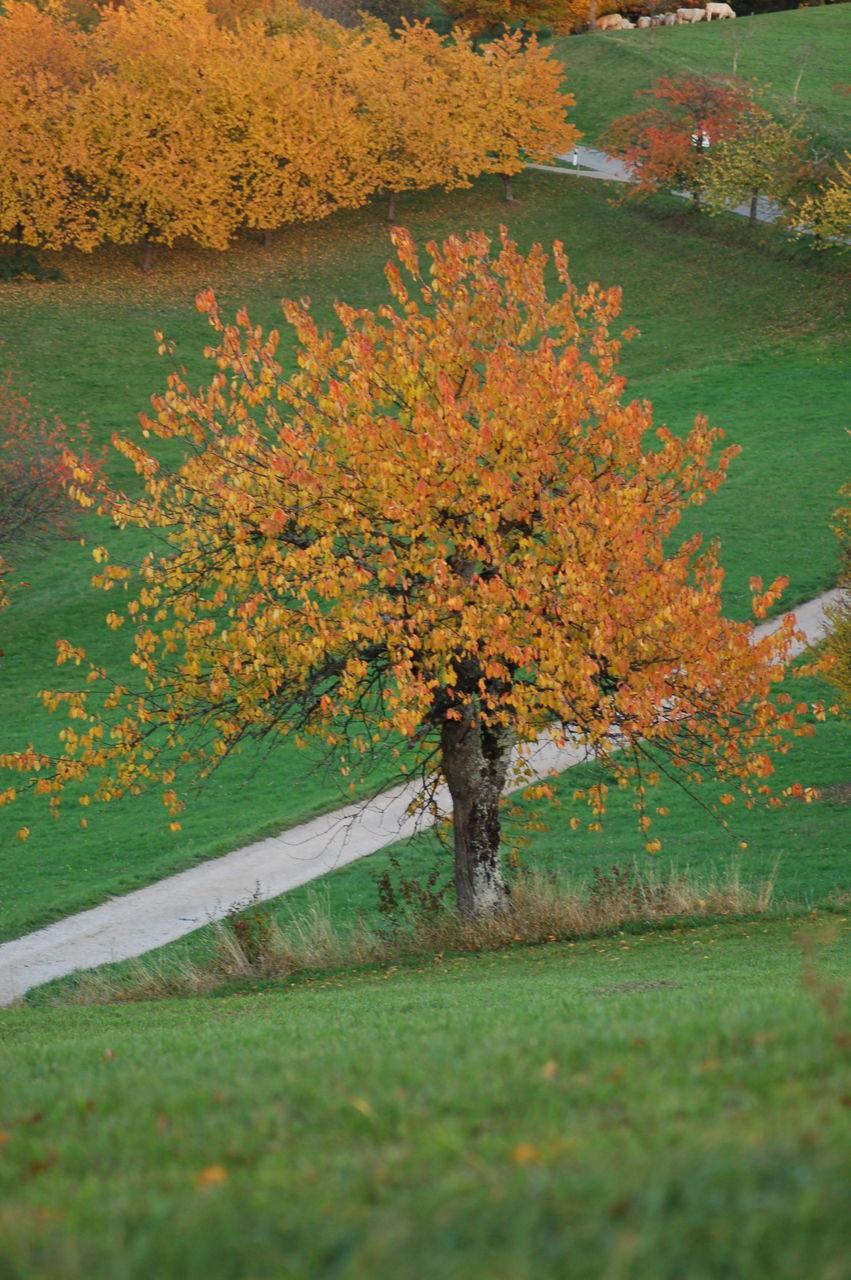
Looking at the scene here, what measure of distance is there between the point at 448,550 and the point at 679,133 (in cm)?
4816

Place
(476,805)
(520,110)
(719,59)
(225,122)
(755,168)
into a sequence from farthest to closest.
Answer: (719,59) < (520,110) < (225,122) < (755,168) < (476,805)

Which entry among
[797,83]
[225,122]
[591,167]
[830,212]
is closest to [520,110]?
[591,167]

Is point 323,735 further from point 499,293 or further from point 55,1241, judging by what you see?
point 55,1241

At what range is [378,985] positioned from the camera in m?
12.4

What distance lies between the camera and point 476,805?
14.6 metres

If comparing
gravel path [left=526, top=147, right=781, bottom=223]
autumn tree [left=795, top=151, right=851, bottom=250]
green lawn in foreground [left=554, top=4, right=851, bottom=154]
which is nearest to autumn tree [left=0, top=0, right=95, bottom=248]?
gravel path [left=526, top=147, right=781, bottom=223]

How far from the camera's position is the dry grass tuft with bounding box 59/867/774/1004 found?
46.3 ft

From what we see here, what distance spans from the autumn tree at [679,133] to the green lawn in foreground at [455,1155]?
53.3 metres

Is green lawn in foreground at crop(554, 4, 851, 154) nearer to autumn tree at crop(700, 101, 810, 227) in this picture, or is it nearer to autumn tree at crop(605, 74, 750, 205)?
autumn tree at crop(605, 74, 750, 205)

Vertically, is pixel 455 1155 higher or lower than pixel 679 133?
lower

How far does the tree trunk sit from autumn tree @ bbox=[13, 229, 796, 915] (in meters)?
0.24

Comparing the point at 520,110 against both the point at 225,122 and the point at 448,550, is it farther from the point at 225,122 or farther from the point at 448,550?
the point at 448,550

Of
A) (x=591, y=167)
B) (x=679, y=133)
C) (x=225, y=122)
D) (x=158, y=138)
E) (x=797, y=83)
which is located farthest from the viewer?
(x=591, y=167)

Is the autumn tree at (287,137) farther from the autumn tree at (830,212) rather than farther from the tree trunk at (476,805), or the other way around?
the tree trunk at (476,805)
